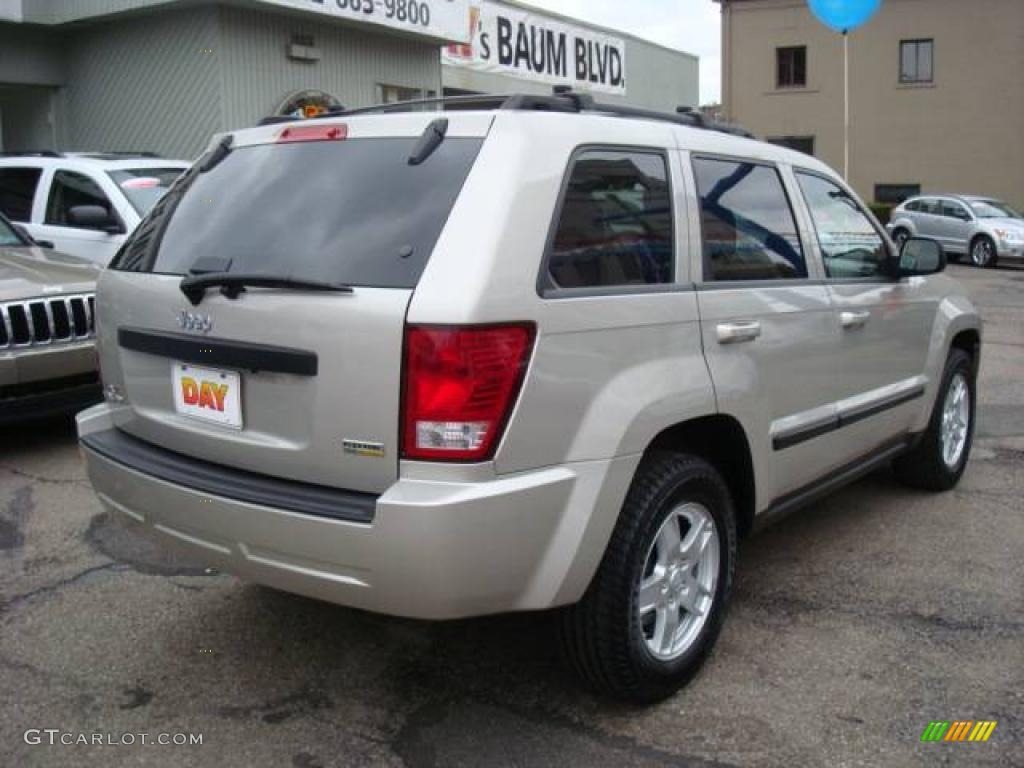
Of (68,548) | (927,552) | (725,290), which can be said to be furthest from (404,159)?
(927,552)

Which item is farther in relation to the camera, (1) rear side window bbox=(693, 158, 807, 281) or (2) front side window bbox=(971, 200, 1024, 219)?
(2) front side window bbox=(971, 200, 1024, 219)

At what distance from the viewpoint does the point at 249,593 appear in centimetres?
402

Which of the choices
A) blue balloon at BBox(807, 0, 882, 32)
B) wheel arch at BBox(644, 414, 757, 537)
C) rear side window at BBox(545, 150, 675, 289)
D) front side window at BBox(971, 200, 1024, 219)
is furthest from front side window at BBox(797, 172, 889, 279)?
front side window at BBox(971, 200, 1024, 219)

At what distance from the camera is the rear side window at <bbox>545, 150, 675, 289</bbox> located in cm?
287

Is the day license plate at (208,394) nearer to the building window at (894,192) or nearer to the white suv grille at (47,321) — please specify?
the white suv grille at (47,321)

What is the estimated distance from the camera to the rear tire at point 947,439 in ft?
17.0

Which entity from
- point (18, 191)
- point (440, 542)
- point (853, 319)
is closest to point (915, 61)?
point (18, 191)

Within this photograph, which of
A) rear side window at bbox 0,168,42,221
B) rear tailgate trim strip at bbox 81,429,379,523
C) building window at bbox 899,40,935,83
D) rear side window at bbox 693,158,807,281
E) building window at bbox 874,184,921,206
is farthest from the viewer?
building window at bbox 874,184,921,206

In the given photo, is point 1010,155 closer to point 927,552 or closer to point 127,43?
point 127,43

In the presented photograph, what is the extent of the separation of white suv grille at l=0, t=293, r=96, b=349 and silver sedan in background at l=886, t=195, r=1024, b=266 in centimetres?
1825

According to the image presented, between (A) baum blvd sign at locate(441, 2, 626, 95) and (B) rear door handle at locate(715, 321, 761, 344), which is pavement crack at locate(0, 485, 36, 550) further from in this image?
(A) baum blvd sign at locate(441, 2, 626, 95)

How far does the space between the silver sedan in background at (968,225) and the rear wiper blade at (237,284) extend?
20.0 metres

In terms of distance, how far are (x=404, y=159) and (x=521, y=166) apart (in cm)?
36

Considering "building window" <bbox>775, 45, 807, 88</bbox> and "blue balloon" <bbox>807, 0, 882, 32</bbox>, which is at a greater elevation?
"building window" <bbox>775, 45, 807, 88</bbox>
